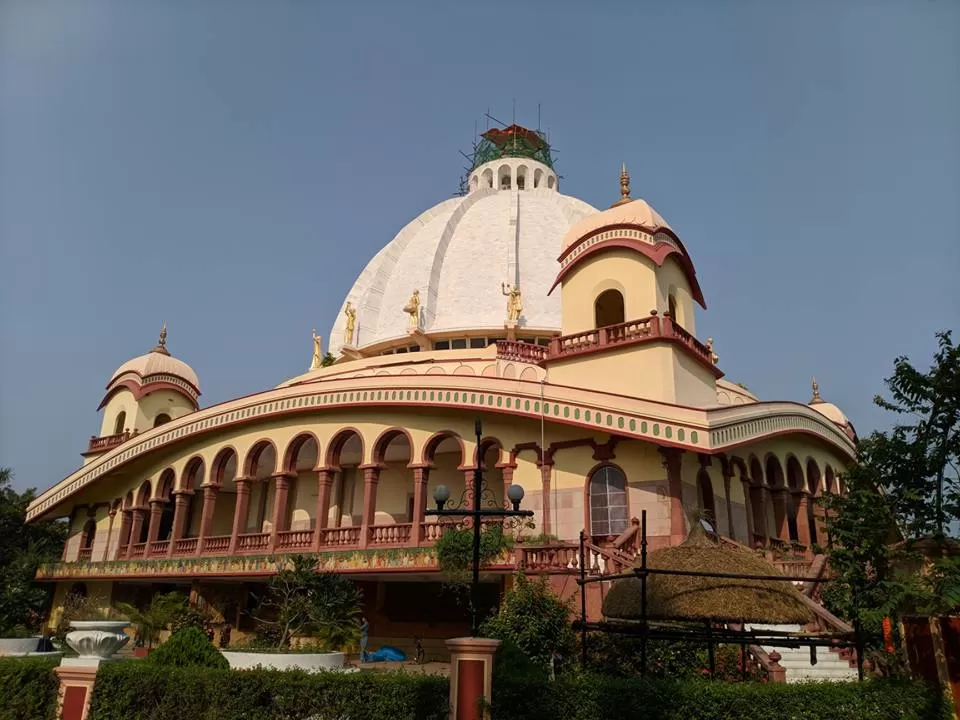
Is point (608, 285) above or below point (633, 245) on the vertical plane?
below

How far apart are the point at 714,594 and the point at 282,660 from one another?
21.9ft

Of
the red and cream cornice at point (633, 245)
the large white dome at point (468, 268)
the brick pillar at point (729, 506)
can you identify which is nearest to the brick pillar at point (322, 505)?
the red and cream cornice at point (633, 245)

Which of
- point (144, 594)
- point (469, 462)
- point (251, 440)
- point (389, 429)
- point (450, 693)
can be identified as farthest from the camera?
point (144, 594)

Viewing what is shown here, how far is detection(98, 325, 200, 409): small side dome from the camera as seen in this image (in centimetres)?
3500

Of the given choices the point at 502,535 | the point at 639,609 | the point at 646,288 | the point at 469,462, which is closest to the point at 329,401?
the point at 469,462

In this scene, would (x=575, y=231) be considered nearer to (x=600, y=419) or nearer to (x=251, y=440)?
(x=600, y=419)

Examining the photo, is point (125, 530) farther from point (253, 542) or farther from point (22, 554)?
point (253, 542)

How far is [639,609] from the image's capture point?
1079 centimetres

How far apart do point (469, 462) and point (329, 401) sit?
5216 millimetres

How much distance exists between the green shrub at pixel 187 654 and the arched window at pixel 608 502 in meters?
9.80

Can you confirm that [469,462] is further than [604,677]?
Yes

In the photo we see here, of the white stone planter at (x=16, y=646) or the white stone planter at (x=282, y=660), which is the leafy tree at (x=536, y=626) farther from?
the white stone planter at (x=16, y=646)

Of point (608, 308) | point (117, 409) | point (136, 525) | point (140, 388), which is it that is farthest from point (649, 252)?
point (117, 409)

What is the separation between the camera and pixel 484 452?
22.4 m
